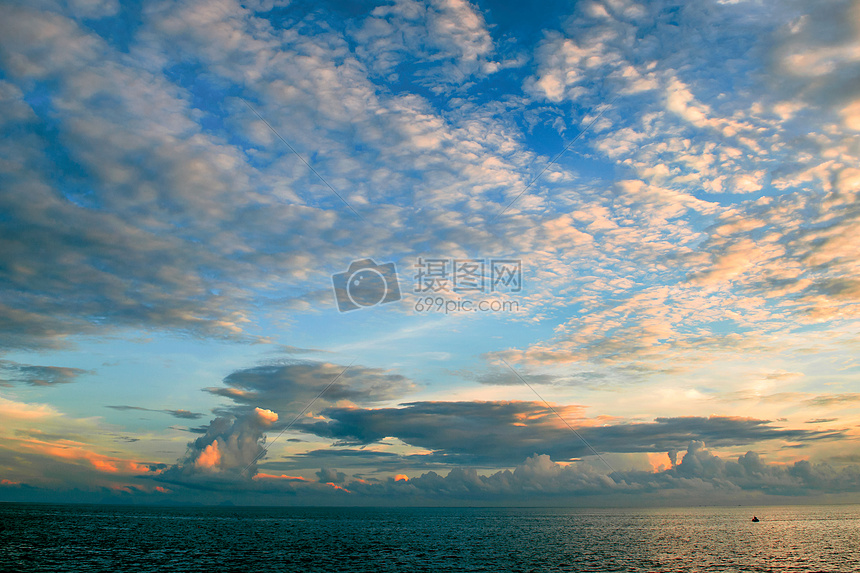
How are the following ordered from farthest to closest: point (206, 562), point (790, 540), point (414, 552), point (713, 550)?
point (790, 540) < point (713, 550) < point (414, 552) < point (206, 562)

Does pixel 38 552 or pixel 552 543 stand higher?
pixel 38 552

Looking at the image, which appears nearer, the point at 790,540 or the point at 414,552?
the point at 414,552

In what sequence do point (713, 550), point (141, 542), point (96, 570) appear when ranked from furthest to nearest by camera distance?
point (141, 542) → point (713, 550) → point (96, 570)

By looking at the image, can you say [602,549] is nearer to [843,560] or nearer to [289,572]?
[843,560]

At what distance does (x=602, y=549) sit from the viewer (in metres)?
106

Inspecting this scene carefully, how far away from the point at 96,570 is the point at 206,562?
1531cm

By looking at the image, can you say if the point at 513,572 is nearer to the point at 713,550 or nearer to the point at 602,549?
the point at 602,549

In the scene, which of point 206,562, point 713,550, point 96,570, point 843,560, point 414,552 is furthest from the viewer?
point 713,550

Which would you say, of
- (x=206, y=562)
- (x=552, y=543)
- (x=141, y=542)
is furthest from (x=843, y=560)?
(x=141, y=542)

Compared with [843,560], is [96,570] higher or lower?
higher

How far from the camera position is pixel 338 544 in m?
114

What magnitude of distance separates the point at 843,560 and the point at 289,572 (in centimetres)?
9810

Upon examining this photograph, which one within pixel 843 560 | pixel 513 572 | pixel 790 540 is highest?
pixel 513 572

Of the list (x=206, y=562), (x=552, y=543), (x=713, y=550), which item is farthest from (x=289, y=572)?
(x=713, y=550)
